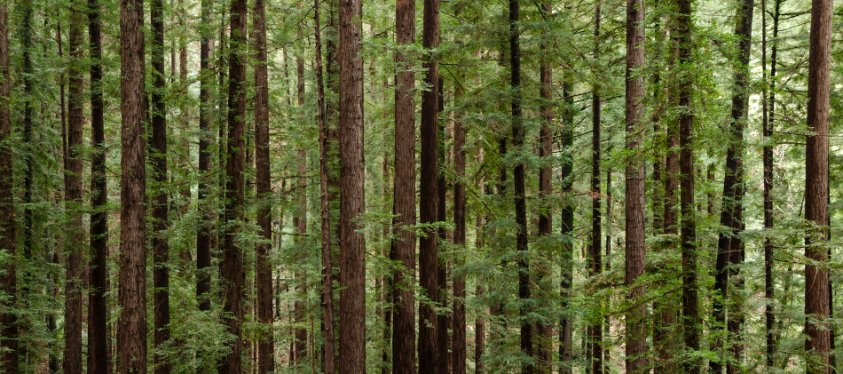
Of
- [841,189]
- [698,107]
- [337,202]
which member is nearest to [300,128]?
[337,202]

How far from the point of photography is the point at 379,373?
20703mm

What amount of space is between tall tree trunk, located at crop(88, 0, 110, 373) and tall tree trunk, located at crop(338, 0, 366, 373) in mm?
6244

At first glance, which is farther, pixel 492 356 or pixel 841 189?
pixel 841 189

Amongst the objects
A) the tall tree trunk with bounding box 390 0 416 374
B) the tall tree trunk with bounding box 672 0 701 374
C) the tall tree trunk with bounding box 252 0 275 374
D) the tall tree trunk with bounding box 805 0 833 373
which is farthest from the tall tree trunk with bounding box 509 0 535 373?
the tall tree trunk with bounding box 252 0 275 374

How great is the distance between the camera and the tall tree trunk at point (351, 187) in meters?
10.1

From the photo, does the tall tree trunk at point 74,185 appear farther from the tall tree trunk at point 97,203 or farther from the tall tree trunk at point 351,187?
the tall tree trunk at point 351,187

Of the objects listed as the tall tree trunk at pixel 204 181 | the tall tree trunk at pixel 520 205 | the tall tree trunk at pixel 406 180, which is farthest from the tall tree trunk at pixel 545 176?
the tall tree trunk at pixel 204 181

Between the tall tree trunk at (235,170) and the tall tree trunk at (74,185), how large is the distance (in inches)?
120

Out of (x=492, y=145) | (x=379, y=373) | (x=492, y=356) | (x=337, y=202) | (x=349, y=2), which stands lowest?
(x=379, y=373)

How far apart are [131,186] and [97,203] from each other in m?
4.37

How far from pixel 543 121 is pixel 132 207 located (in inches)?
344

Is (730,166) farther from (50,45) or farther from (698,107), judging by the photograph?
(50,45)

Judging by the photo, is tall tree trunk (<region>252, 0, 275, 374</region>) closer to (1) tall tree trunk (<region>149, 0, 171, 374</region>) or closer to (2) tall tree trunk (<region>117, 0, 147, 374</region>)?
(1) tall tree trunk (<region>149, 0, 171, 374</region>)

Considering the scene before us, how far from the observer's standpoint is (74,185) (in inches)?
579
